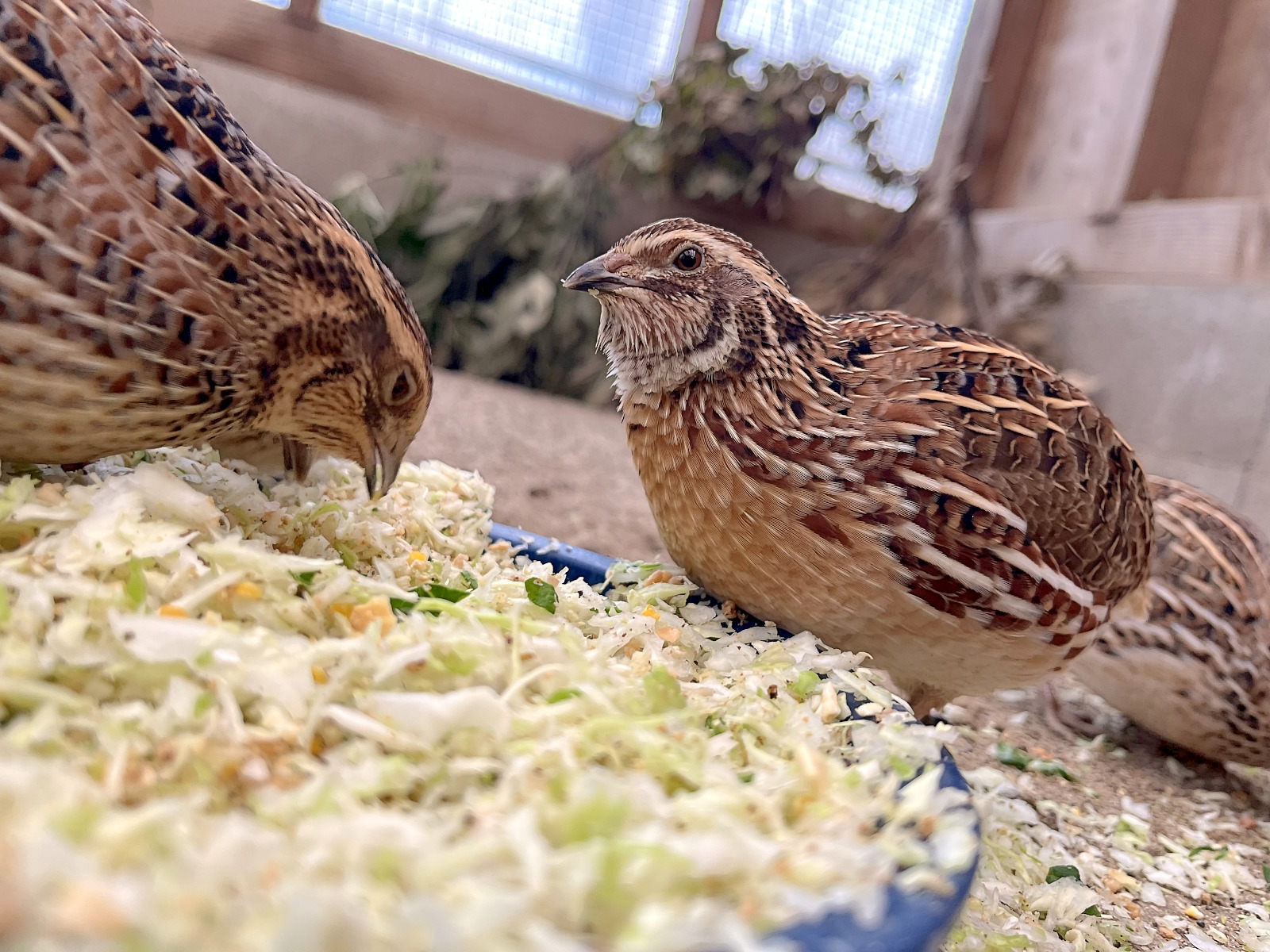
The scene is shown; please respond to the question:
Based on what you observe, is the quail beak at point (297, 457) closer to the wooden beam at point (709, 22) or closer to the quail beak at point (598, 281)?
the quail beak at point (598, 281)

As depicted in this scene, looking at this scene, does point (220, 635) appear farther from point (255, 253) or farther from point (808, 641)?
point (808, 641)

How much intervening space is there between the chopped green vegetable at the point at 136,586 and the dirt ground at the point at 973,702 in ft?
A: 5.67

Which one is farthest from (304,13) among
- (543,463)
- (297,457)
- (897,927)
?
(897,927)

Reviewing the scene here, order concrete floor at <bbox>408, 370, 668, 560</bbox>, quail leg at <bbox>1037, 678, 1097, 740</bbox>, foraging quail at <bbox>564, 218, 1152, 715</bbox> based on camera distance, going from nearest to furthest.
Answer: foraging quail at <bbox>564, 218, 1152, 715</bbox>, quail leg at <bbox>1037, 678, 1097, 740</bbox>, concrete floor at <bbox>408, 370, 668, 560</bbox>

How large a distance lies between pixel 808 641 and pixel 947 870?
2.31 ft

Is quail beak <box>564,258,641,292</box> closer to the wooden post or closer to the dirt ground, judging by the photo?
the dirt ground

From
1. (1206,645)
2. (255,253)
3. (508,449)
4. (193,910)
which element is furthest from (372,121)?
(193,910)

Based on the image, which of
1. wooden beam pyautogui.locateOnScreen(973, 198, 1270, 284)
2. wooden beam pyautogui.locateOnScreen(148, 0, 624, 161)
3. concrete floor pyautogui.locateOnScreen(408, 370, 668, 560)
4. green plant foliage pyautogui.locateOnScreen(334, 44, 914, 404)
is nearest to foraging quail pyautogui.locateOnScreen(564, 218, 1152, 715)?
concrete floor pyautogui.locateOnScreen(408, 370, 668, 560)

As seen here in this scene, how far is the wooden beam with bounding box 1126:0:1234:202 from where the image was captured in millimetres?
4164

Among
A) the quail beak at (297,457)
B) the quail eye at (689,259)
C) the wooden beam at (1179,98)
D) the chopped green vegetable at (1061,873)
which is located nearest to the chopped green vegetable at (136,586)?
the quail beak at (297,457)

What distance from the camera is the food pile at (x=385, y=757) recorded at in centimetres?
69

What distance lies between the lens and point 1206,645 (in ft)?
8.35

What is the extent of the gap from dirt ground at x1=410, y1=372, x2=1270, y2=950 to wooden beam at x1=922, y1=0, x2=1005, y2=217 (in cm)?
237

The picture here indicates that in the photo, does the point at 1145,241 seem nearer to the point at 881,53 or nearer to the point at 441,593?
the point at 881,53
